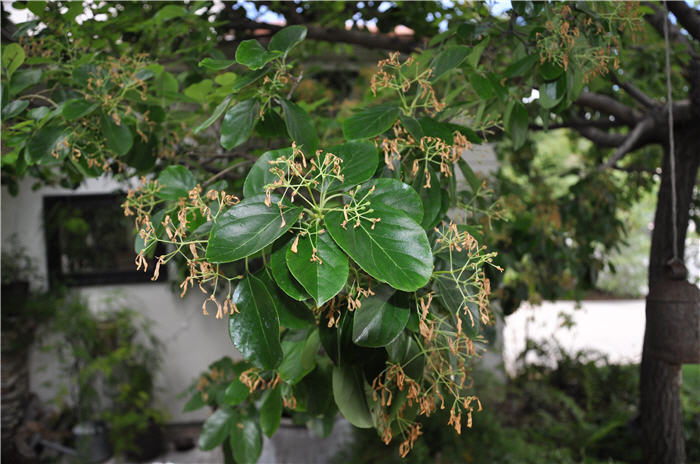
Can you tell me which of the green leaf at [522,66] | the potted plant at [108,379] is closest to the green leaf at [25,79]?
the green leaf at [522,66]

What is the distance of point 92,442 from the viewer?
3385 mm

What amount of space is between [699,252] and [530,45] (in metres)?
2.92

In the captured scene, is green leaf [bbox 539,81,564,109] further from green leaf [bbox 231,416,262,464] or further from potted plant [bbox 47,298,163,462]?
potted plant [bbox 47,298,163,462]

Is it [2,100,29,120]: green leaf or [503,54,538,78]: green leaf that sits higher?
[503,54,538,78]: green leaf

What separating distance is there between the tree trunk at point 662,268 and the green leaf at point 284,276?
65.9 inches

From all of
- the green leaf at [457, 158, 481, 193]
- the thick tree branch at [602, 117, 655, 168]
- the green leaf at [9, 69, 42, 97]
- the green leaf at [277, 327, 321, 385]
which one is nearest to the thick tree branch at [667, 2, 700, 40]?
the thick tree branch at [602, 117, 655, 168]

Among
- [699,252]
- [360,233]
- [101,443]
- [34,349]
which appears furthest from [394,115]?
[34,349]

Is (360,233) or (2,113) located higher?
(2,113)

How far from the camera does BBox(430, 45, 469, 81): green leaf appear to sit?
815mm

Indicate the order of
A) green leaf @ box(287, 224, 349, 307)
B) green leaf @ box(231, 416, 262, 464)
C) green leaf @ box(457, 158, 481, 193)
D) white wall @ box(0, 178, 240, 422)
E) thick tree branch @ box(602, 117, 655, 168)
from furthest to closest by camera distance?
white wall @ box(0, 178, 240, 422) < thick tree branch @ box(602, 117, 655, 168) < green leaf @ box(231, 416, 262, 464) < green leaf @ box(457, 158, 481, 193) < green leaf @ box(287, 224, 349, 307)

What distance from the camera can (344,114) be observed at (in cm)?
208

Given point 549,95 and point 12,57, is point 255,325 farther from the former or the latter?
point 12,57

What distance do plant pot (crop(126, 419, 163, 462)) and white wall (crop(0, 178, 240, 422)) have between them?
0.72 ft

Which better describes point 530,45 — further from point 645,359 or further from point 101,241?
point 101,241
